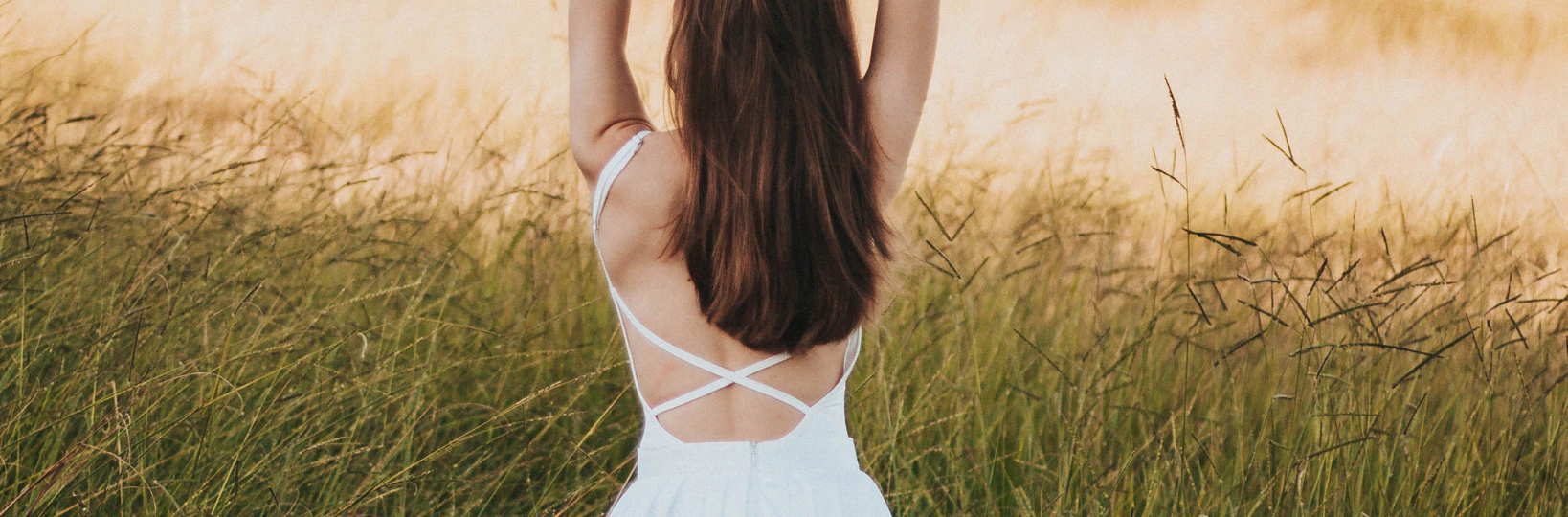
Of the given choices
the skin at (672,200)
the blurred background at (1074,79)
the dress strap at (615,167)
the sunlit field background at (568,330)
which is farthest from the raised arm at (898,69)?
the blurred background at (1074,79)

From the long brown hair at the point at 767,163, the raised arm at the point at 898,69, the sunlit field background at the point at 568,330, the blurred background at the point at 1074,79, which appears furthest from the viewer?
the blurred background at the point at 1074,79

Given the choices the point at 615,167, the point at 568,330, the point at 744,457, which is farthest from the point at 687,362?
the point at 568,330

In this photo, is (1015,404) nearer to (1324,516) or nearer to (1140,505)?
(1140,505)

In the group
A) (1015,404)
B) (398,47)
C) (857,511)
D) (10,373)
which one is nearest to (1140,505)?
(1015,404)

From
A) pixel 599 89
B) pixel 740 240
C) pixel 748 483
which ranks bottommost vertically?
pixel 748 483

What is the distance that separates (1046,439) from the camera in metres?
2.93

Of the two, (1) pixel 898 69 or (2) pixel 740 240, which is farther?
(1) pixel 898 69

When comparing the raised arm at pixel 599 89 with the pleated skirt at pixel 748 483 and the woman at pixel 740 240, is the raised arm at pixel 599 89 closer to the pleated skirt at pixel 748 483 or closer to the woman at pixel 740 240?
the woman at pixel 740 240

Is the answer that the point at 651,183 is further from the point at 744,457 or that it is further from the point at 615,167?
the point at 744,457

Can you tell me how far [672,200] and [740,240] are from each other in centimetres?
9

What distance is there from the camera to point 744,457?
59.9 inches

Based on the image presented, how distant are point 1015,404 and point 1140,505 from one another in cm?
41

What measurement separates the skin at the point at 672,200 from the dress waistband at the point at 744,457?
0.7 inches

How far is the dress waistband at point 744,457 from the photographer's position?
1523 millimetres
